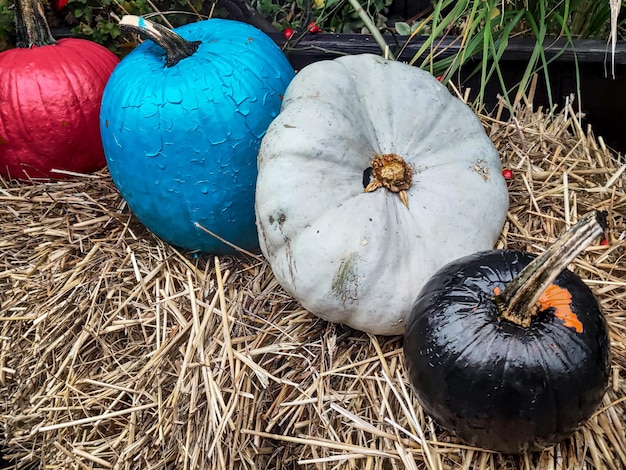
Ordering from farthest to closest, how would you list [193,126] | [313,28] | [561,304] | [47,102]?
1. [313,28]
2. [47,102]
3. [193,126]
4. [561,304]

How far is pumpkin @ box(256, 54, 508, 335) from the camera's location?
5.74ft

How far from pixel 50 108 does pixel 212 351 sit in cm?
123

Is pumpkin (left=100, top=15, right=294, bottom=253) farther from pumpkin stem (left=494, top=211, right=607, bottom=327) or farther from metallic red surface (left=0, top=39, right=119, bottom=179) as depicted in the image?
pumpkin stem (left=494, top=211, right=607, bottom=327)

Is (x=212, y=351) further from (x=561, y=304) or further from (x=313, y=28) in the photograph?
(x=313, y=28)

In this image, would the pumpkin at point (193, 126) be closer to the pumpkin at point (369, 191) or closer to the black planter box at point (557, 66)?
the pumpkin at point (369, 191)

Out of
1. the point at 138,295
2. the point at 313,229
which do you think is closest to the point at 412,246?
the point at 313,229

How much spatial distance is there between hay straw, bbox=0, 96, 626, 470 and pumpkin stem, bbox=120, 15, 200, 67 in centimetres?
68

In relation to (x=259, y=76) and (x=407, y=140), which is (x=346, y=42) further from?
(x=407, y=140)

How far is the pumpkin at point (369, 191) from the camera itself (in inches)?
68.8

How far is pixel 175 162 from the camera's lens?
2.01 metres

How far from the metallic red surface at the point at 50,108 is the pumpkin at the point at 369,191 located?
0.95 m

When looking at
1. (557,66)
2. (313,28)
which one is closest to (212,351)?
(313,28)

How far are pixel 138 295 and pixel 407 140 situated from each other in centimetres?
108

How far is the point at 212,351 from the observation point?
1.91 m
